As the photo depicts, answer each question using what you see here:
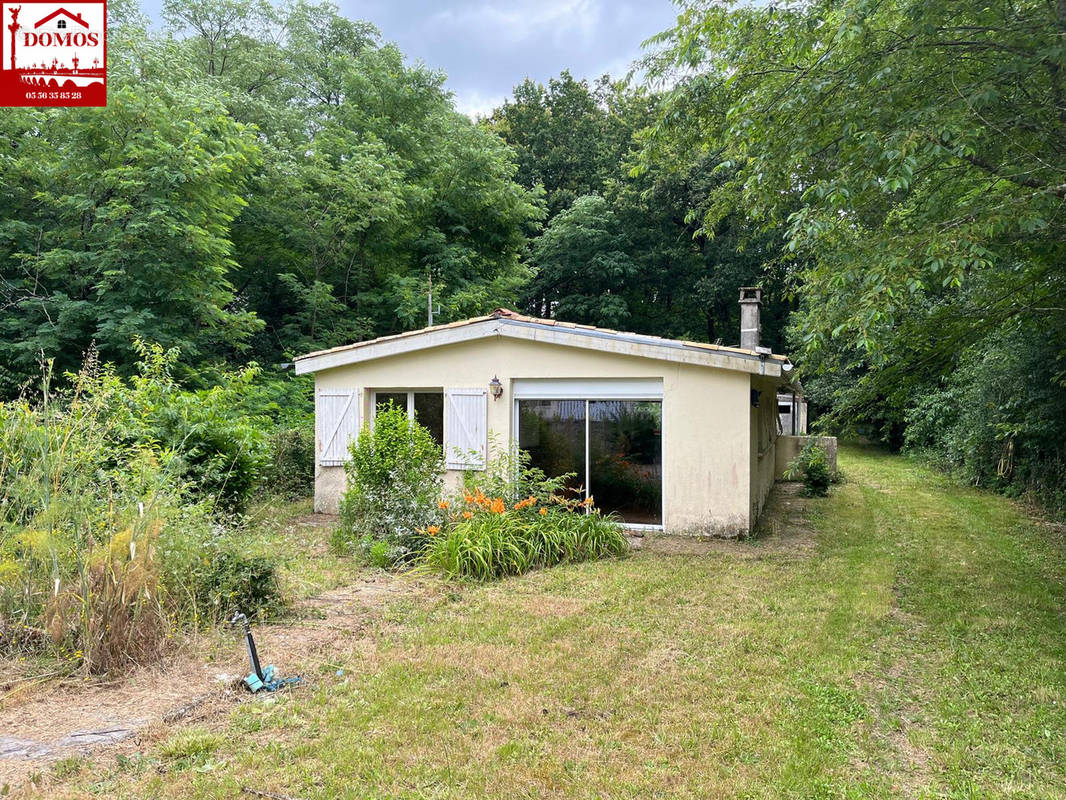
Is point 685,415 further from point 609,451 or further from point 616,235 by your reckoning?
point 616,235

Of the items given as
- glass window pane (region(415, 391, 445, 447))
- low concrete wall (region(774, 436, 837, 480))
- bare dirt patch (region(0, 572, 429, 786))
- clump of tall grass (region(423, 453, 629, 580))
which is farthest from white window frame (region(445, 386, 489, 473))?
low concrete wall (region(774, 436, 837, 480))

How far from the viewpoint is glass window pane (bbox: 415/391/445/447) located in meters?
9.78

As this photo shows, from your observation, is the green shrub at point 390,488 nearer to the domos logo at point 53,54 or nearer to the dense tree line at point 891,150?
the dense tree line at point 891,150

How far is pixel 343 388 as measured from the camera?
1023 centimetres

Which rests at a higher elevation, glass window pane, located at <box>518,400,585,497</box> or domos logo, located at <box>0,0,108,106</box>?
domos logo, located at <box>0,0,108,106</box>

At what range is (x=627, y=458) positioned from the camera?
881 centimetres

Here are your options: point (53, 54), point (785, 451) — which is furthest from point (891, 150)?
point (53, 54)

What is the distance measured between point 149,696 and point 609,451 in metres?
6.21

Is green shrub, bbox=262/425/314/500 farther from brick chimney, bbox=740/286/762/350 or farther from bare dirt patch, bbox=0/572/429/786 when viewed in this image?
brick chimney, bbox=740/286/762/350

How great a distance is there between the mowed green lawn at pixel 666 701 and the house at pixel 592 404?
2.04 metres

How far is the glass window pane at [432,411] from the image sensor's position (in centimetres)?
978

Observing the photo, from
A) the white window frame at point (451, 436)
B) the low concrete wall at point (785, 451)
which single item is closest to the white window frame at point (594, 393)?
the white window frame at point (451, 436)

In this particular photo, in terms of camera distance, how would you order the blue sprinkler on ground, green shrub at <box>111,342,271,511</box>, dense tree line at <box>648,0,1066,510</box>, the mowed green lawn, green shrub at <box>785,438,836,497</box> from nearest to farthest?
the mowed green lawn < the blue sprinkler on ground < dense tree line at <box>648,0,1066,510</box> < green shrub at <box>111,342,271,511</box> < green shrub at <box>785,438,836,497</box>

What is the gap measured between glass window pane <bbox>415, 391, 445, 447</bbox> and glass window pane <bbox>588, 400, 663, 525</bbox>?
94.1 inches
